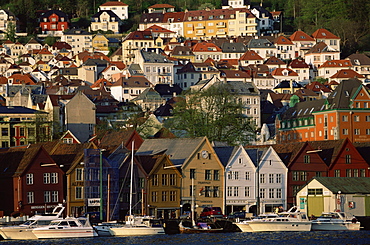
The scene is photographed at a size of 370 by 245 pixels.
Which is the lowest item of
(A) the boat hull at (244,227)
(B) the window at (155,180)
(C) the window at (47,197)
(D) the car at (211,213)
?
(A) the boat hull at (244,227)

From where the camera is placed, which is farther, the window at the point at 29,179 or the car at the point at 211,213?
the car at the point at 211,213

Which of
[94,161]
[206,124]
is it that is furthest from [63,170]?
[206,124]

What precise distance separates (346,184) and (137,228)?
76.8 feet

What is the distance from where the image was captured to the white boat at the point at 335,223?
266 feet

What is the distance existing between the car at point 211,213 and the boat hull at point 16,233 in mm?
17964

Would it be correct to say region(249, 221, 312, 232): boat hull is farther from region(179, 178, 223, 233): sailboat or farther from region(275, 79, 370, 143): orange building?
region(275, 79, 370, 143): orange building

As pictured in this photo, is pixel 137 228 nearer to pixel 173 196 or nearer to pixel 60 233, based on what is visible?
pixel 60 233

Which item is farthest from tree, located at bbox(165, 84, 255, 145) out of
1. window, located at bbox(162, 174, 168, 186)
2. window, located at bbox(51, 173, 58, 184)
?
window, located at bbox(51, 173, 58, 184)

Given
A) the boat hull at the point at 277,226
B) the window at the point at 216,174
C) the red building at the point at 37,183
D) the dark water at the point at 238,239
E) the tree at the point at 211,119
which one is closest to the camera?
Result: the dark water at the point at 238,239

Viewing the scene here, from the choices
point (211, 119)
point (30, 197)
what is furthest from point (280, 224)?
point (211, 119)

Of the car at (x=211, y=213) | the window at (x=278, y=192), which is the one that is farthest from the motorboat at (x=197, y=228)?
the window at (x=278, y=192)

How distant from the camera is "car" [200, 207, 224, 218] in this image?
86.7 meters

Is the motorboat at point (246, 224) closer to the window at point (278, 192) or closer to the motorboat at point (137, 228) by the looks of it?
the motorboat at point (137, 228)

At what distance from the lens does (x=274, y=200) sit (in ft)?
313
